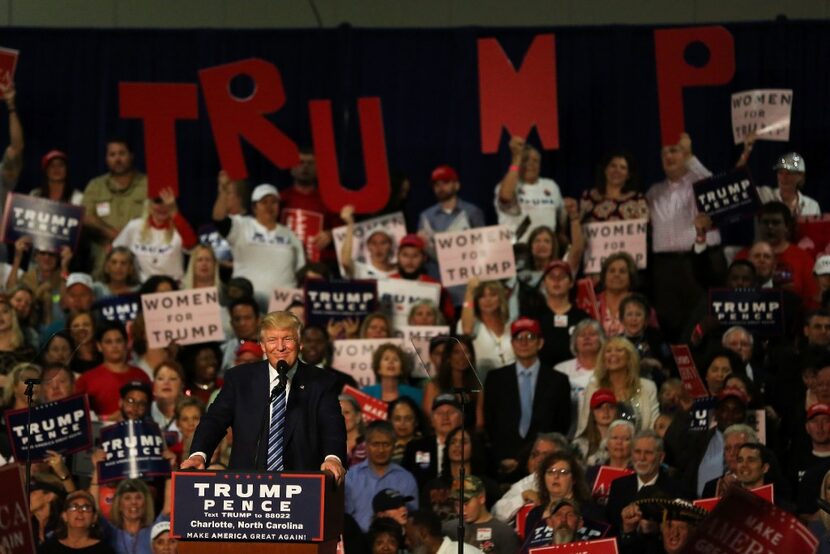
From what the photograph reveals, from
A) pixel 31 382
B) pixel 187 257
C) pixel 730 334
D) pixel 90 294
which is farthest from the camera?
pixel 187 257

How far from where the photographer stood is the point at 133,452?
33.1 ft

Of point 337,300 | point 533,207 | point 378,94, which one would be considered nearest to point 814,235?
point 533,207

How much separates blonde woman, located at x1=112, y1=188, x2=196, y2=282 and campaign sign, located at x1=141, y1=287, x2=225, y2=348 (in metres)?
0.89

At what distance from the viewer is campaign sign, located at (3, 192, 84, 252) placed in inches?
495

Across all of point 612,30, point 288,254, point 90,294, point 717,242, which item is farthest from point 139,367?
point 612,30

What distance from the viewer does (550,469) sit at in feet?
30.8

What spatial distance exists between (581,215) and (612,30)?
2.23m

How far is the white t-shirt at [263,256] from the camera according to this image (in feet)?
41.4

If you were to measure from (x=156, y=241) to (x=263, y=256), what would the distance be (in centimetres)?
72

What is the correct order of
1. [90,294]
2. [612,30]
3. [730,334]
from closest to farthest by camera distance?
1. [730,334]
2. [90,294]
3. [612,30]

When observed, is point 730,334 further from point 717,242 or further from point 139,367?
point 139,367

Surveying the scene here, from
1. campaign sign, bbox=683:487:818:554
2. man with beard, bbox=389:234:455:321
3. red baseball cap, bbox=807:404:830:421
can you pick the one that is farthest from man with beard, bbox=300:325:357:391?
campaign sign, bbox=683:487:818:554

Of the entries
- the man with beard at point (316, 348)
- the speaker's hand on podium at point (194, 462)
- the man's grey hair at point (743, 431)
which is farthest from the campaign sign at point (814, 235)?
the speaker's hand on podium at point (194, 462)

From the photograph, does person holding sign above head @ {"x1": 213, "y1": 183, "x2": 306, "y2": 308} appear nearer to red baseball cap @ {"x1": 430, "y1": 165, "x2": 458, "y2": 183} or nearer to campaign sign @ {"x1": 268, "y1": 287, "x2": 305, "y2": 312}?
campaign sign @ {"x1": 268, "y1": 287, "x2": 305, "y2": 312}
